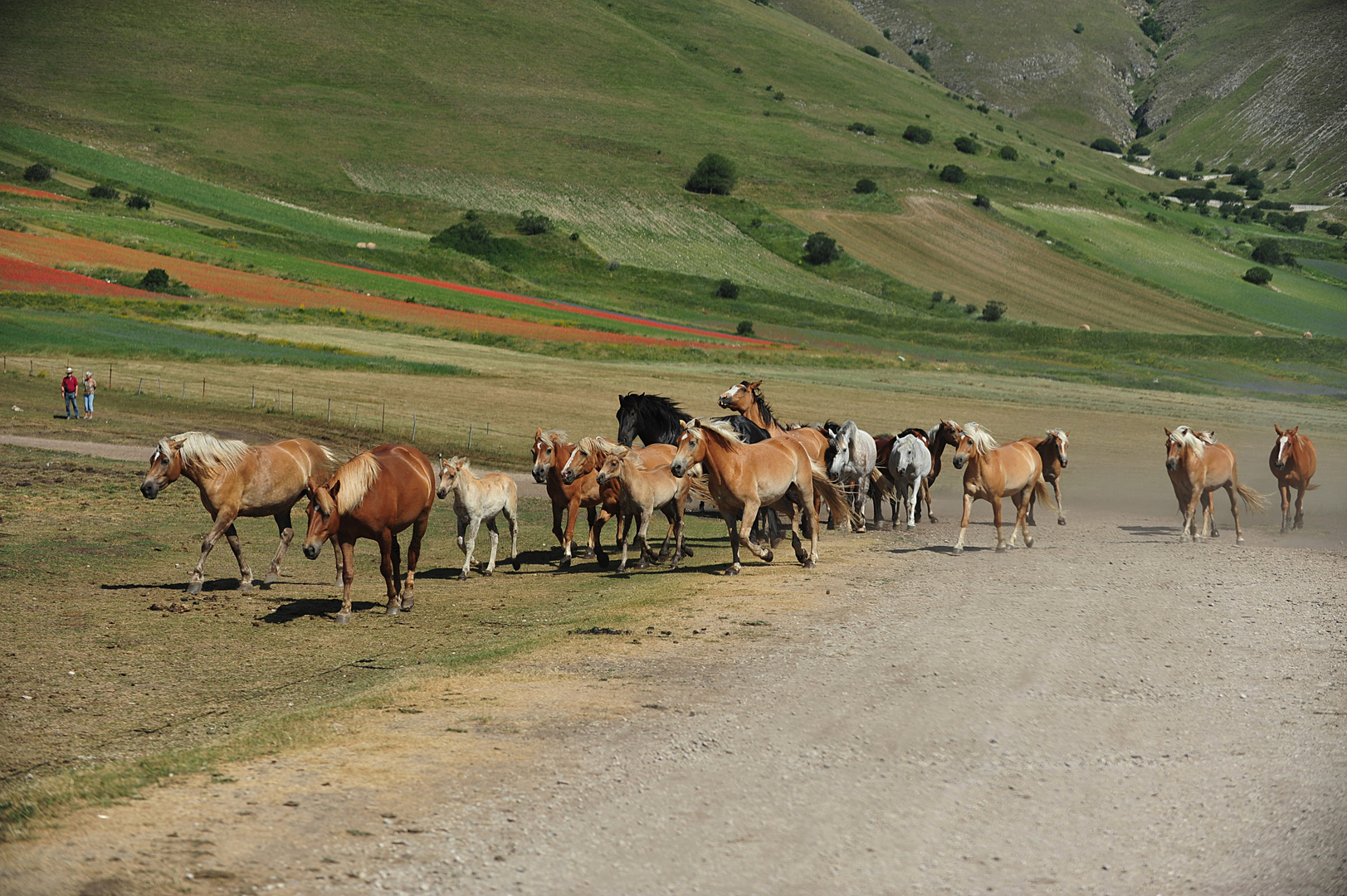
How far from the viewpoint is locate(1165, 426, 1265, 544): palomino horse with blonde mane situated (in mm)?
23859

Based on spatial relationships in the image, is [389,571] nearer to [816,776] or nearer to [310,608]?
[310,608]

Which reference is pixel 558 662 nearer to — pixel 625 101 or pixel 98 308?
pixel 98 308

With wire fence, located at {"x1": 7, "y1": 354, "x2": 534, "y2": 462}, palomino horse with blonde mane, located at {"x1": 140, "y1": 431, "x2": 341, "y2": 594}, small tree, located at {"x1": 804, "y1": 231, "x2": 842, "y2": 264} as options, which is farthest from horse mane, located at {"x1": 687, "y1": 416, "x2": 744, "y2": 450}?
small tree, located at {"x1": 804, "y1": 231, "x2": 842, "y2": 264}

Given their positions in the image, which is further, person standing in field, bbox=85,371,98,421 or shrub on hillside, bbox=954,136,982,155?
shrub on hillside, bbox=954,136,982,155

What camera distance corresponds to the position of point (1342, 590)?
17734 mm

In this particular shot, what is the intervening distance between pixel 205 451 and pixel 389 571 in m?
3.47

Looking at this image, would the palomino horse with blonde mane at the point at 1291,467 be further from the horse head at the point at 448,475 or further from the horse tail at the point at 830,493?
the horse head at the point at 448,475

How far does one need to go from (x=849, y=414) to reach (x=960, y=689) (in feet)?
118

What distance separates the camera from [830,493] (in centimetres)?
2166

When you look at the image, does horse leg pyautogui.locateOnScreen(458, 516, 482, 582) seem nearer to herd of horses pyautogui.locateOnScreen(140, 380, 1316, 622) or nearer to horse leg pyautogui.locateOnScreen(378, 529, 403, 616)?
herd of horses pyautogui.locateOnScreen(140, 380, 1316, 622)

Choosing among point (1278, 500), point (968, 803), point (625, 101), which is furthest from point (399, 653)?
point (625, 101)

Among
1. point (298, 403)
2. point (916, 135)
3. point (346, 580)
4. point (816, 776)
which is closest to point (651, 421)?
point (346, 580)

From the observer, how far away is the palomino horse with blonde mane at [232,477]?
678 inches

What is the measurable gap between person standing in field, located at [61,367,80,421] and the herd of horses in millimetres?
17643
